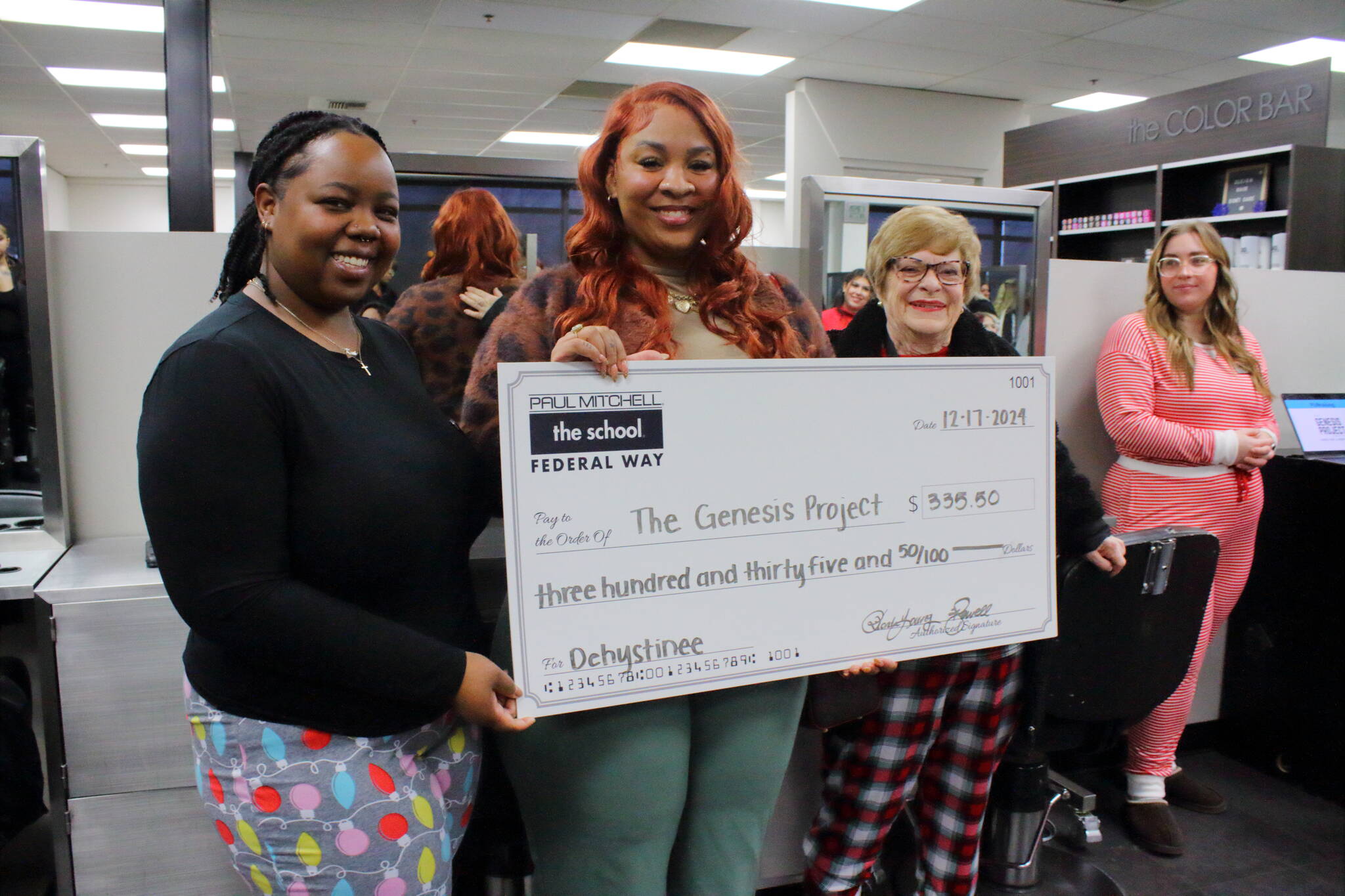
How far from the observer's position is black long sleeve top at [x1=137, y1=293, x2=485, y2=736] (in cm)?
82

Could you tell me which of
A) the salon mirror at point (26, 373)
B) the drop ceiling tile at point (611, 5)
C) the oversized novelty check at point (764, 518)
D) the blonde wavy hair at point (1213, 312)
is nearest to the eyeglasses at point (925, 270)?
the oversized novelty check at point (764, 518)

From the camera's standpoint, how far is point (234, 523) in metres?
0.83

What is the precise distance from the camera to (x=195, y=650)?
936 millimetres

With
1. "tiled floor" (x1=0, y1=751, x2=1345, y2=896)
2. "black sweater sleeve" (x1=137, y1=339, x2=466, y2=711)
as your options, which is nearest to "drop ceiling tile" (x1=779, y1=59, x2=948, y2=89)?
"tiled floor" (x1=0, y1=751, x2=1345, y2=896)

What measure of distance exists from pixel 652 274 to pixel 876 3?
16.1 feet

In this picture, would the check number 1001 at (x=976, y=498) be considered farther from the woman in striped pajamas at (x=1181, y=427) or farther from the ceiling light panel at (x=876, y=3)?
the ceiling light panel at (x=876, y=3)

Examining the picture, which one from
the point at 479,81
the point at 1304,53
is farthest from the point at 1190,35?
the point at 479,81

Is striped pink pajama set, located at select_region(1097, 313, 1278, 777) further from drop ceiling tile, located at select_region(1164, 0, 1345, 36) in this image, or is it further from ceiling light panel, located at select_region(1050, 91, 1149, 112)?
ceiling light panel, located at select_region(1050, 91, 1149, 112)

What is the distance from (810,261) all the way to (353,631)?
1415mm

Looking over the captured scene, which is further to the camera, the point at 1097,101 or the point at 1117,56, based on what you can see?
the point at 1097,101

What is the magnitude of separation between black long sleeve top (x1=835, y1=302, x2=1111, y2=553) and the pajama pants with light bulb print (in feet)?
3.30

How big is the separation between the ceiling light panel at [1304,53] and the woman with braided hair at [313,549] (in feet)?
23.2

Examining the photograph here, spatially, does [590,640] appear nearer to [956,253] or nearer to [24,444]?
[956,253]
